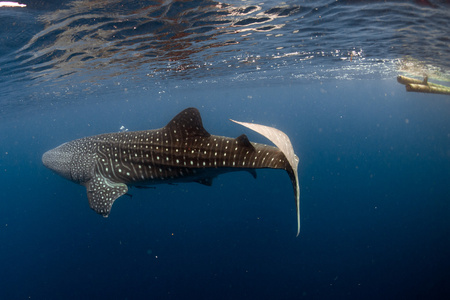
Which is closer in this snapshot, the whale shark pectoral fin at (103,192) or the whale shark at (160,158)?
the whale shark at (160,158)

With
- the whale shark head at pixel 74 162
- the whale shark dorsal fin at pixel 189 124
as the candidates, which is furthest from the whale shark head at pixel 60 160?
the whale shark dorsal fin at pixel 189 124

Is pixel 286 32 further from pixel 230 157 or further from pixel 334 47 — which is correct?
pixel 230 157

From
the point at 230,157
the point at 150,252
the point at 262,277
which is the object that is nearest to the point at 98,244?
the point at 150,252

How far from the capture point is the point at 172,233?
61.6ft

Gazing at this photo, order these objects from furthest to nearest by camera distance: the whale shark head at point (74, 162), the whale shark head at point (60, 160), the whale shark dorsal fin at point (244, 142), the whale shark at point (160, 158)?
1. the whale shark head at point (60, 160)
2. the whale shark head at point (74, 162)
3. the whale shark at point (160, 158)
4. the whale shark dorsal fin at point (244, 142)

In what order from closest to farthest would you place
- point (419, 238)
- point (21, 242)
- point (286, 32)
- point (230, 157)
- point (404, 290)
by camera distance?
point (230, 157)
point (286, 32)
point (404, 290)
point (419, 238)
point (21, 242)

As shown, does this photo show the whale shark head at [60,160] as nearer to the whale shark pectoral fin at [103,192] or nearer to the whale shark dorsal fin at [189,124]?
the whale shark pectoral fin at [103,192]

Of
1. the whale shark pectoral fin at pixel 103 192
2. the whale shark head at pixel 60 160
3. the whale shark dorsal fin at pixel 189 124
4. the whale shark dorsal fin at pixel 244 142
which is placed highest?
the whale shark dorsal fin at pixel 189 124

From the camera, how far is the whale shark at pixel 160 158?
167 inches

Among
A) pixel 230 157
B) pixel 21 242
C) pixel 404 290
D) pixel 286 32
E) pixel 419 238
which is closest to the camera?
pixel 230 157

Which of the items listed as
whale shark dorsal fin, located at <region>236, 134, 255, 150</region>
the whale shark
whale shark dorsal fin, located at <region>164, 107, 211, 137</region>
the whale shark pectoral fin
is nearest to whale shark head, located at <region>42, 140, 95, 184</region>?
the whale shark

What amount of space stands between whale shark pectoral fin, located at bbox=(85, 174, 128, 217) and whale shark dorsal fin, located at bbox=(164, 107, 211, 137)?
6.41 feet

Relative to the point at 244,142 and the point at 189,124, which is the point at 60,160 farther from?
the point at 244,142

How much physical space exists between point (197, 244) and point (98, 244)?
8178 mm
